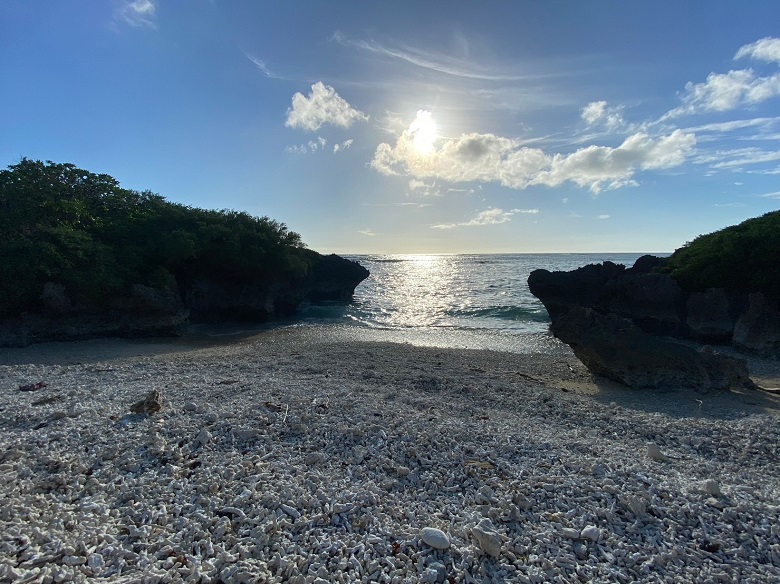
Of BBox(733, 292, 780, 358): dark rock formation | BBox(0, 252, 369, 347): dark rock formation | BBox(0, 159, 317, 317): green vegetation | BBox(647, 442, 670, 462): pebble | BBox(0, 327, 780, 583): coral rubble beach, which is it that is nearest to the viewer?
BBox(0, 327, 780, 583): coral rubble beach

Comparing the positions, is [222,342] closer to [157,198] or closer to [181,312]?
[181,312]

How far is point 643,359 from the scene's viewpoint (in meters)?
10.4

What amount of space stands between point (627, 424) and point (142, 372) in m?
9.94

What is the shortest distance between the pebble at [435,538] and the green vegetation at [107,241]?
15.3 metres

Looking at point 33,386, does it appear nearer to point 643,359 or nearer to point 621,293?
point 643,359

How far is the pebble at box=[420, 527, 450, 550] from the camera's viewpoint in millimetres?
3408

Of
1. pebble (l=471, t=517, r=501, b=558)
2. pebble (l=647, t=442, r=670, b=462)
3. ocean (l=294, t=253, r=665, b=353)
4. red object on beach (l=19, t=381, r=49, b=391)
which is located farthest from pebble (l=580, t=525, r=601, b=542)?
ocean (l=294, t=253, r=665, b=353)

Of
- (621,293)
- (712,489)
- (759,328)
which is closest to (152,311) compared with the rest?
(712,489)

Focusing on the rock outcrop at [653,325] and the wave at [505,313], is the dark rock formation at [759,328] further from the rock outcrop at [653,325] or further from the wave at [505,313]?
the wave at [505,313]

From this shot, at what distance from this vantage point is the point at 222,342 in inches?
686

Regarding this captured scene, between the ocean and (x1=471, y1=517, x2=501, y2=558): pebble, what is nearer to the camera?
(x1=471, y1=517, x2=501, y2=558): pebble

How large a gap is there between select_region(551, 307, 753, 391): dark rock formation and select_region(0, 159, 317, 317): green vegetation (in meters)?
16.1

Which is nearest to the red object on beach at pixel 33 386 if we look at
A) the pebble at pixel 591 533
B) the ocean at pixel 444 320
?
the pebble at pixel 591 533

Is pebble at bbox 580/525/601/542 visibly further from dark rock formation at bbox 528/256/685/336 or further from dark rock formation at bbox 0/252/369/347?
dark rock formation at bbox 0/252/369/347
